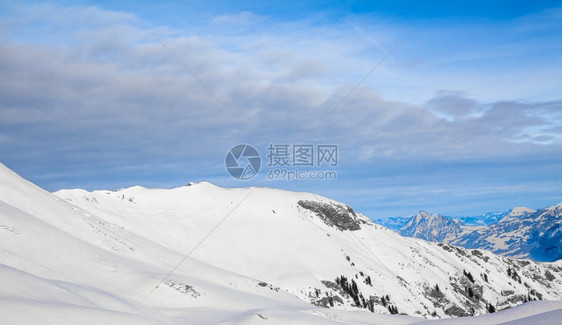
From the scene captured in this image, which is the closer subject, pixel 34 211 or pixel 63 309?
pixel 63 309

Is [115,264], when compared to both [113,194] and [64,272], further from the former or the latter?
[113,194]

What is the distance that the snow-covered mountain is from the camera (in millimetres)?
30406

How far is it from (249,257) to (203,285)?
30.3 m

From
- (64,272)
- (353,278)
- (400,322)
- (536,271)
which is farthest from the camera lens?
(536,271)

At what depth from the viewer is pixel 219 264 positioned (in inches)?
2670

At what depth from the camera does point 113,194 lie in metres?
81.1

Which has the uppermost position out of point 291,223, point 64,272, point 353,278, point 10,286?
point 291,223

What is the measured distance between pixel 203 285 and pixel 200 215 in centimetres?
4020

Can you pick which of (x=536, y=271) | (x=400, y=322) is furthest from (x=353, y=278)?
(x=536, y=271)

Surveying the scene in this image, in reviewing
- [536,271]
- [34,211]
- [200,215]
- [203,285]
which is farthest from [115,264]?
[536,271]

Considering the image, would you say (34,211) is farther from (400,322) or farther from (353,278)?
(353,278)

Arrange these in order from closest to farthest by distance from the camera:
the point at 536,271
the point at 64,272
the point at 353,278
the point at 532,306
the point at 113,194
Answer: the point at 532,306
the point at 64,272
the point at 353,278
the point at 113,194
the point at 536,271

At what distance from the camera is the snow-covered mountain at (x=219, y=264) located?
30.4 metres

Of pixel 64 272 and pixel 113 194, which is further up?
pixel 113 194
